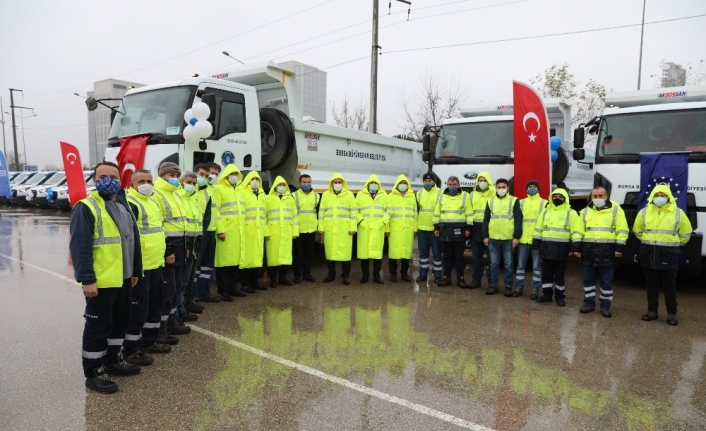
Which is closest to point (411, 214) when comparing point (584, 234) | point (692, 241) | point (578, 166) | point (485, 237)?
point (485, 237)

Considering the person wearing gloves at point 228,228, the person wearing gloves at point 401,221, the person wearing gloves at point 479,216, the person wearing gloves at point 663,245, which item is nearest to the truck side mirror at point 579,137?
the person wearing gloves at point 479,216

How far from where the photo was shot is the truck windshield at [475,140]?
9.23 meters

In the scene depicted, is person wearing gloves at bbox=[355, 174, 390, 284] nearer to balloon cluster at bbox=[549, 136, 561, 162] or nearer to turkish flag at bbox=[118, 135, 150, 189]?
turkish flag at bbox=[118, 135, 150, 189]

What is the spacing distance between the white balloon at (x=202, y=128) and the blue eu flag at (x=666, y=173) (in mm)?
6138

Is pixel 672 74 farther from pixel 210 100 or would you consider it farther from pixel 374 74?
pixel 210 100

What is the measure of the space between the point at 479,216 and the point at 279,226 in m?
3.02

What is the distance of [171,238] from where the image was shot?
5.08 metres

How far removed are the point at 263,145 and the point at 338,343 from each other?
4.81 metres

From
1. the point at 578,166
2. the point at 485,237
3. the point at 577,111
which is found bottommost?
the point at 485,237

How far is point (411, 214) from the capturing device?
819cm

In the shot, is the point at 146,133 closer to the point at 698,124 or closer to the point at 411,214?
the point at 411,214

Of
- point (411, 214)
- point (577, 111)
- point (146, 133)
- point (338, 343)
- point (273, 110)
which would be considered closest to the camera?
point (338, 343)

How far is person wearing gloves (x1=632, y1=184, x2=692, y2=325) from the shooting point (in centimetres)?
602

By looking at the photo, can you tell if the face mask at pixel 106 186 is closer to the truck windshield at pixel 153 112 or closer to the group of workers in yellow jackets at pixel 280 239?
the group of workers in yellow jackets at pixel 280 239
